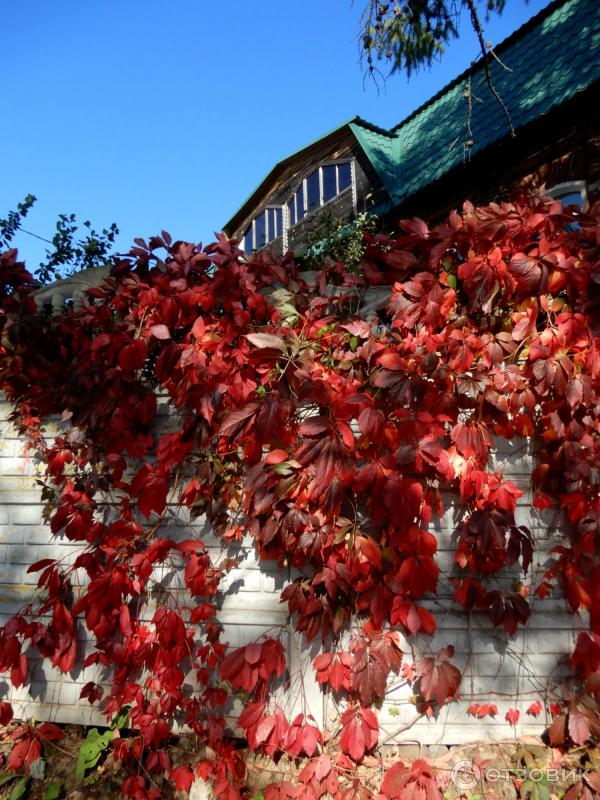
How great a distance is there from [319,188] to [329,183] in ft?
0.74

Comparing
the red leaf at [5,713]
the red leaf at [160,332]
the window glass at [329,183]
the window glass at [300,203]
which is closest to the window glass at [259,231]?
the window glass at [300,203]

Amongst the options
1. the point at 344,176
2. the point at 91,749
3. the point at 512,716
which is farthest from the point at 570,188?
the point at 91,749

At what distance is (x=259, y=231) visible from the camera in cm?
1002

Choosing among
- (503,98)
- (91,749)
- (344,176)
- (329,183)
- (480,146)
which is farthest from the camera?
(329,183)

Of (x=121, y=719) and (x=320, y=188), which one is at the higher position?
(x=320, y=188)

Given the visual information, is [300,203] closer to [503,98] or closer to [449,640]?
[503,98]

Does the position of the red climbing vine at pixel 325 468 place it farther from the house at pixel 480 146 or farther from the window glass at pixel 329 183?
the window glass at pixel 329 183

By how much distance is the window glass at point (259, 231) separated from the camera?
9.86 metres

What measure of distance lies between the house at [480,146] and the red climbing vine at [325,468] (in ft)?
5.98

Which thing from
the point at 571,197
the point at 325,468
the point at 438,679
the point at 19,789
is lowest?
the point at 19,789

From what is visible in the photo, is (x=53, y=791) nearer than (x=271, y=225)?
Yes

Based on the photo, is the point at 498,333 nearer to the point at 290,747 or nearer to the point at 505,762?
the point at 505,762

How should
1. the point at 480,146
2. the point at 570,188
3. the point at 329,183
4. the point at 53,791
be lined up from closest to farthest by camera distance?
the point at 53,791, the point at 570,188, the point at 480,146, the point at 329,183

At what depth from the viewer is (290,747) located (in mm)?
1946
